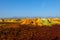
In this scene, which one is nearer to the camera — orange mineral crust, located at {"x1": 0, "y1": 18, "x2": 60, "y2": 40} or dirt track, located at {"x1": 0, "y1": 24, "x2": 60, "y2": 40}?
dirt track, located at {"x1": 0, "y1": 24, "x2": 60, "y2": 40}

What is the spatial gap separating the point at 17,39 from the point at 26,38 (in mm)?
1884

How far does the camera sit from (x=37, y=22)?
51.1 metres

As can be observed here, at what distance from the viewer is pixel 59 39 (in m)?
24.5

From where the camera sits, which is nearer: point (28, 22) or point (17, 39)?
point (17, 39)

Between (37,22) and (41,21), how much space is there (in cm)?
169

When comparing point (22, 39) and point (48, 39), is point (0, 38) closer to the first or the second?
point (22, 39)

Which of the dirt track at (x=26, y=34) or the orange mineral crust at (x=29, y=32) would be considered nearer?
the dirt track at (x=26, y=34)

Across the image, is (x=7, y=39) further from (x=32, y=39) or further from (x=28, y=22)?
(x=28, y=22)

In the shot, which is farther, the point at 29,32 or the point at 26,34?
the point at 29,32

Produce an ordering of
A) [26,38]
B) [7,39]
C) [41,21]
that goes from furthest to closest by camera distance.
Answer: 1. [41,21]
2. [26,38]
3. [7,39]

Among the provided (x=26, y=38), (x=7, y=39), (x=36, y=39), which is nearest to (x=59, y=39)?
(x=36, y=39)

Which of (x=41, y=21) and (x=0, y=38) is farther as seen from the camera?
(x=41, y=21)

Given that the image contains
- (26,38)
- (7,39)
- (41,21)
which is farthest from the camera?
(41,21)

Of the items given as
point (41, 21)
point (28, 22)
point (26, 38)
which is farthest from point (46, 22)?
point (26, 38)
